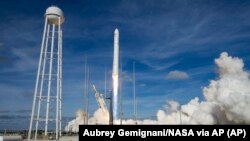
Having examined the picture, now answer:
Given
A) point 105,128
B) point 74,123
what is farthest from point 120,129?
point 74,123

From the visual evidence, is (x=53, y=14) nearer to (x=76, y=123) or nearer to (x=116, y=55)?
(x=116, y=55)

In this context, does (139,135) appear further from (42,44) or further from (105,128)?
(42,44)

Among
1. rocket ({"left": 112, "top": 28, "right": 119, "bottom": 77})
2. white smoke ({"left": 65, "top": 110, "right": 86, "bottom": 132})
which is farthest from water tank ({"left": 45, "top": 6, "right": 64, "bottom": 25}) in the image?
white smoke ({"left": 65, "top": 110, "right": 86, "bottom": 132})

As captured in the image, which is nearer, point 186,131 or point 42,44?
point 186,131

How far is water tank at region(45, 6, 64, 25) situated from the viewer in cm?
7181

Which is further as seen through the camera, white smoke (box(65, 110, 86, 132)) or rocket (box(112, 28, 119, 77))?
white smoke (box(65, 110, 86, 132))

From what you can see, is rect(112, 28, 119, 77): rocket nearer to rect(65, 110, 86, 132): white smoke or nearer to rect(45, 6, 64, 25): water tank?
rect(45, 6, 64, 25): water tank

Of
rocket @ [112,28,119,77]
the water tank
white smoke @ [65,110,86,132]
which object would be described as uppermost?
the water tank

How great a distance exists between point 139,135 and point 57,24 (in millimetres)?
44601

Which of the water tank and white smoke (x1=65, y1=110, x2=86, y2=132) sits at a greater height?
the water tank

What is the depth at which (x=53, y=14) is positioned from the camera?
Result: 7181cm

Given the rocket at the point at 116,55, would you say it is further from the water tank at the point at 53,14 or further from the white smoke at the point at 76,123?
the white smoke at the point at 76,123

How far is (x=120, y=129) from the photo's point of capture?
3459 cm

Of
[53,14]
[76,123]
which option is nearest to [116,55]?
[53,14]
